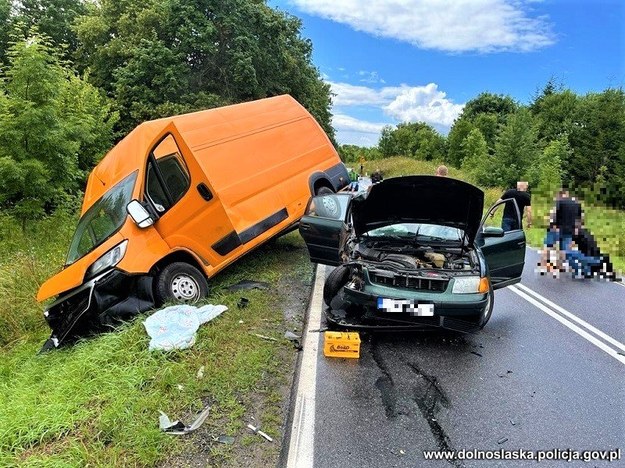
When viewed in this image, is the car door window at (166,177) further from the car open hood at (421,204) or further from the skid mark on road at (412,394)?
the skid mark on road at (412,394)

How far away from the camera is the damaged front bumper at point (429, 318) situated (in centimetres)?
403

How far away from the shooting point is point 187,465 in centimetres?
262

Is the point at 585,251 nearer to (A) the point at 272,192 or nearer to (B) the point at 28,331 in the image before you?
(A) the point at 272,192

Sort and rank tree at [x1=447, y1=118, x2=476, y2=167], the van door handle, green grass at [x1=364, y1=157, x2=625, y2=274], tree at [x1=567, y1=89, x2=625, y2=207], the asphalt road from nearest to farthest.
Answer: the asphalt road < the van door handle < green grass at [x1=364, y1=157, x2=625, y2=274] < tree at [x1=567, y1=89, x2=625, y2=207] < tree at [x1=447, y1=118, x2=476, y2=167]

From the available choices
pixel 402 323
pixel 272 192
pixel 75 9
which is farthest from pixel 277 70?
pixel 402 323

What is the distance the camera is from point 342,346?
413 centimetres

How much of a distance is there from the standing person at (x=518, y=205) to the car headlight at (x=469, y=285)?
5.35 ft

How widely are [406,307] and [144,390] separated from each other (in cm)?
254

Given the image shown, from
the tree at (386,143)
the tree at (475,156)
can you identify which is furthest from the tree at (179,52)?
the tree at (386,143)

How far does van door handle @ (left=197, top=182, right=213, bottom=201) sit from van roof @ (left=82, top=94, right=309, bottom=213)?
55cm

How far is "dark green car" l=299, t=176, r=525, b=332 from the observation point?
4.12 metres

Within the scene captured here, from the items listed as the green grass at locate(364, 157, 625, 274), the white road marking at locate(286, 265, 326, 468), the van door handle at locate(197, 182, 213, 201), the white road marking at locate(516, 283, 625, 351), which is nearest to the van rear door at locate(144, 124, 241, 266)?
the van door handle at locate(197, 182, 213, 201)

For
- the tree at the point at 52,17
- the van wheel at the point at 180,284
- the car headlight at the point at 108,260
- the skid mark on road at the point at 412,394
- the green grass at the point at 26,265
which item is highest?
the tree at the point at 52,17

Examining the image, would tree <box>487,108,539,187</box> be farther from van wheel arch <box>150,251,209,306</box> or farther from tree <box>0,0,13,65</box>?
tree <box>0,0,13,65</box>
